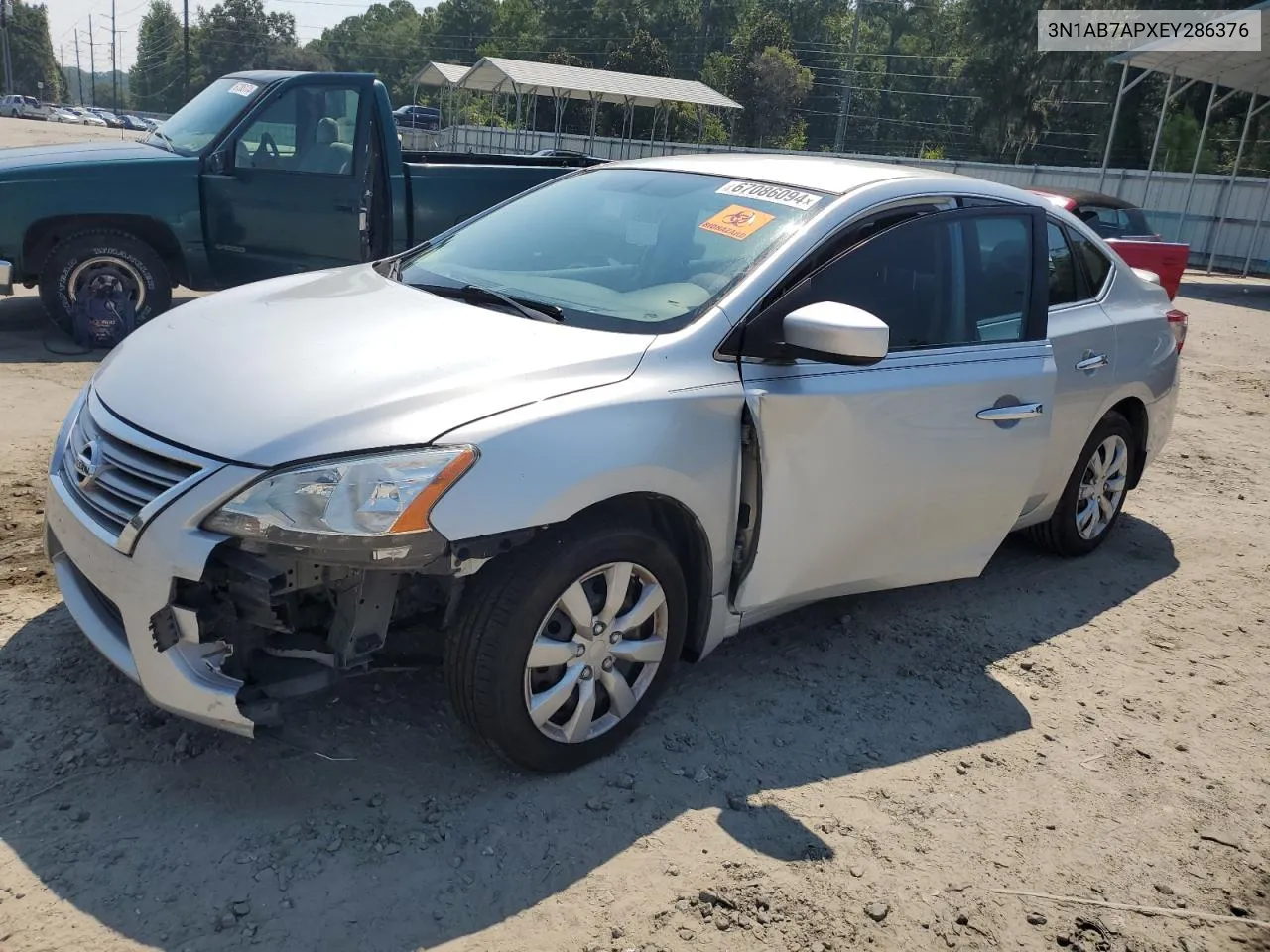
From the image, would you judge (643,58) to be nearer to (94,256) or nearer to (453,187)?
(453,187)

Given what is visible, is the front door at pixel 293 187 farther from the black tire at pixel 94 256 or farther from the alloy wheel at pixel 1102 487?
the alloy wheel at pixel 1102 487

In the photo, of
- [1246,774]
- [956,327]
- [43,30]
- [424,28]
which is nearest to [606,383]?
[956,327]

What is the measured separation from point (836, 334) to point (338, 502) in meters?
1.47

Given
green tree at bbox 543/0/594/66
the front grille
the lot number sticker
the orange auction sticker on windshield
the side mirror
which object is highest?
green tree at bbox 543/0/594/66

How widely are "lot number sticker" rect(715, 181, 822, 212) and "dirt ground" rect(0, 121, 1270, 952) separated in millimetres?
1644

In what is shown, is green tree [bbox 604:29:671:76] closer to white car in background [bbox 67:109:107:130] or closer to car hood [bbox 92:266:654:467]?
white car in background [bbox 67:109:107:130]

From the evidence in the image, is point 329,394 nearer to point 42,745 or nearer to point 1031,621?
point 42,745

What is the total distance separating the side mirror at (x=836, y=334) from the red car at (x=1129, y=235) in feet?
30.0

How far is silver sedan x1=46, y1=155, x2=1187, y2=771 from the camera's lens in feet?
8.59

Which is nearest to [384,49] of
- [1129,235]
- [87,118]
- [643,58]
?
[87,118]

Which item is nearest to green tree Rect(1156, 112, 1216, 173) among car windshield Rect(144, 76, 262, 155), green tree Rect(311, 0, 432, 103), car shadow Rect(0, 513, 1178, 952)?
car windshield Rect(144, 76, 262, 155)

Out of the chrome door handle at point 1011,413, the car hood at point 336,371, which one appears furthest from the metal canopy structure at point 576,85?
the car hood at point 336,371

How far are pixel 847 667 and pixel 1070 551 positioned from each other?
1.87 m

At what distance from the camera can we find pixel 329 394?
108 inches
